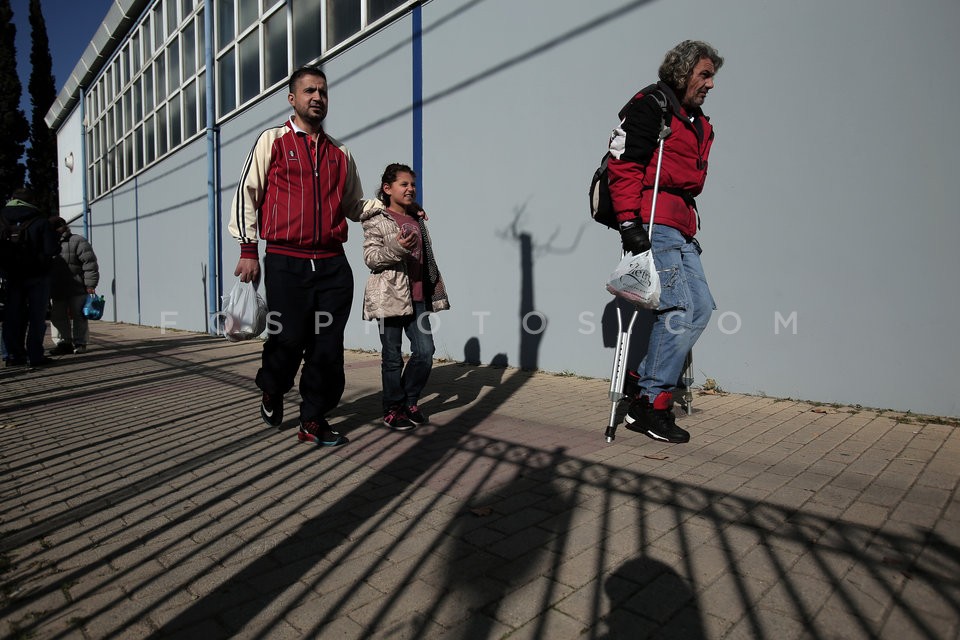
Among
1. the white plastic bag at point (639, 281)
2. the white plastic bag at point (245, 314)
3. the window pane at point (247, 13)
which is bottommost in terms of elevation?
the white plastic bag at point (245, 314)

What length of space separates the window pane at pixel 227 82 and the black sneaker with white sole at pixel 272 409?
1076 cm

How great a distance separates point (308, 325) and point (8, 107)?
1506 inches

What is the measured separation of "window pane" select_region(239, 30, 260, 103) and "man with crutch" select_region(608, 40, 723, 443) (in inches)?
410

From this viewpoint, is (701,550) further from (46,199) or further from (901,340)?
(46,199)

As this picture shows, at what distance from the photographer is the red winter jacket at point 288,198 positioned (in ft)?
11.2

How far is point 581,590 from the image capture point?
183cm

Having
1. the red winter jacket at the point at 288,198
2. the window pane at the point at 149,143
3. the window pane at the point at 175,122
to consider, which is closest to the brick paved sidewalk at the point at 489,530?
the red winter jacket at the point at 288,198

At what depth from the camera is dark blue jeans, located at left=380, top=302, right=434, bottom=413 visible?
12.8ft

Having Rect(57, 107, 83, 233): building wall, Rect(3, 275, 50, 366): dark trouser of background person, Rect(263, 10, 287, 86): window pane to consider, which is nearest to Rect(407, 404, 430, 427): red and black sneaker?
Rect(3, 275, 50, 366): dark trouser of background person

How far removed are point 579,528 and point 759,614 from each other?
713mm

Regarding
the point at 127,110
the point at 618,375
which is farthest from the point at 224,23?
the point at 618,375

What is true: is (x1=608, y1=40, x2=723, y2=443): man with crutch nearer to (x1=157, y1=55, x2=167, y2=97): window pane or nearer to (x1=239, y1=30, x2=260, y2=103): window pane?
(x1=239, y1=30, x2=260, y2=103): window pane

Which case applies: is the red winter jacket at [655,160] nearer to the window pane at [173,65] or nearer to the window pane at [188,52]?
the window pane at [188,52]

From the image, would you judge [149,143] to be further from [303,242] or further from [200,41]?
[303,242]
